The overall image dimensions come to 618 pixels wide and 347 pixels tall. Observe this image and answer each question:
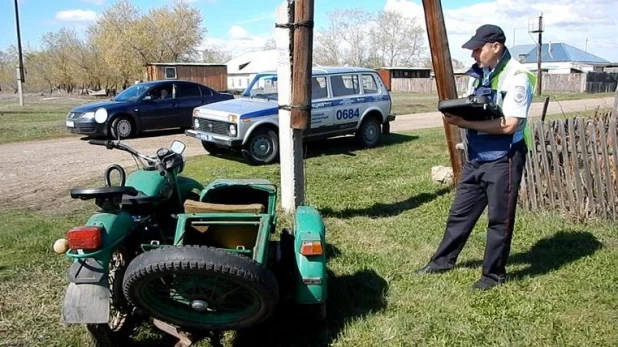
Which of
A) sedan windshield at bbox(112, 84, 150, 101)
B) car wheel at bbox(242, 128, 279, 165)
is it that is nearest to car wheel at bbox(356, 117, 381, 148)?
car wheel at bbox(242, 128, 279, 165)

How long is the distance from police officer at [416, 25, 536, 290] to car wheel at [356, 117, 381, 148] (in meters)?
7.97

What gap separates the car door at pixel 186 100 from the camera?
50.5 ft

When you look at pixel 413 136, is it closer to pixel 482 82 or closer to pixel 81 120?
pixel 81 120

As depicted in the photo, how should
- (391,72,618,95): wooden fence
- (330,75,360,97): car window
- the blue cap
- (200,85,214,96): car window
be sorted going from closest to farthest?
the blue cap
(330,75,360,97): car window
(200,85,214,96): car window
(391,72,618,95): wooden fence

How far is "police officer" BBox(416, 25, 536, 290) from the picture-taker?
386cm

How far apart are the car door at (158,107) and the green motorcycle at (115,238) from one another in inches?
447

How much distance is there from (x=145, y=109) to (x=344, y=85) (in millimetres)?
5854

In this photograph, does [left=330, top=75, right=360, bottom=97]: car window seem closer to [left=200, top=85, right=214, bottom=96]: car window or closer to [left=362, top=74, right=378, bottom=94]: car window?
[left=362, top=74, right=378, bottom=94]: car window

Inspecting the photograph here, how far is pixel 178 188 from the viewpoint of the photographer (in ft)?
13.6

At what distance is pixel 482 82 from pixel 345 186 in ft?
14.0

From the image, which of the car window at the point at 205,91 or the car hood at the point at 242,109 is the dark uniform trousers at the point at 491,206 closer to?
the car hood at the point at 242,109

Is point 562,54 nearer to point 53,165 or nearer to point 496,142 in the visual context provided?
point 53,165

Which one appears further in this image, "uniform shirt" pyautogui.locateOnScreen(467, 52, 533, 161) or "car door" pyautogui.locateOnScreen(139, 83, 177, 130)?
"car door" pyautogui.locateOnScreen(139, 83, 177, 130)

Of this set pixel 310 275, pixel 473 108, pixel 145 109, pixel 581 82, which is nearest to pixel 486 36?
pixel 473 108
